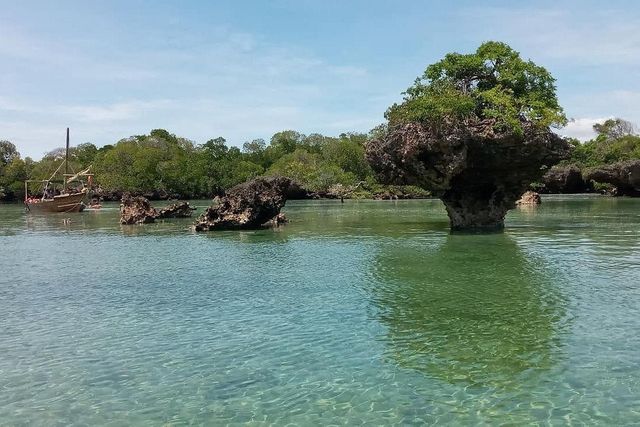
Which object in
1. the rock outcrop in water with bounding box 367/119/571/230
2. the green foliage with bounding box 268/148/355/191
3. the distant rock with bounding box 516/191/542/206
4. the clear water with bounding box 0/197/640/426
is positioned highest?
the green foliage with bounding box 268/148/355/191

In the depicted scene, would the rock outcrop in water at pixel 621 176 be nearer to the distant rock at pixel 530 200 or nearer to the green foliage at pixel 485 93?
the distant rock at pixel 530 200

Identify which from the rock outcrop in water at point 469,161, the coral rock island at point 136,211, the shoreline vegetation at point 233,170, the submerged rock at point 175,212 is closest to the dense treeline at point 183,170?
the shoreline vegetation at point 233,170

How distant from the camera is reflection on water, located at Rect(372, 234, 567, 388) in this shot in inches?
355

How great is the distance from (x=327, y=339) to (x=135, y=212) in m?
32.9

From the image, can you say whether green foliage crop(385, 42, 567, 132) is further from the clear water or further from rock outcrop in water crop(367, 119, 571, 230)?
the clear water

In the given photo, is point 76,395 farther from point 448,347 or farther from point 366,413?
point 448,347

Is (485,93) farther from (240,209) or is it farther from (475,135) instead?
(240,209)

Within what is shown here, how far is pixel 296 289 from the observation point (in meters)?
15.4

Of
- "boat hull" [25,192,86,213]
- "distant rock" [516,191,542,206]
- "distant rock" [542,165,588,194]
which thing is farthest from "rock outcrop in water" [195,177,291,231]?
"distant rock" [542,165,588,194]

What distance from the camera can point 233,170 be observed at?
354 feet

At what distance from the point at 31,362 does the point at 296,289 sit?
7.16 m

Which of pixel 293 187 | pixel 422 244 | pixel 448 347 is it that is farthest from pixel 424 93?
pixel 293 187

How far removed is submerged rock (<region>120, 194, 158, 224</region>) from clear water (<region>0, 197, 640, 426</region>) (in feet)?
62.0

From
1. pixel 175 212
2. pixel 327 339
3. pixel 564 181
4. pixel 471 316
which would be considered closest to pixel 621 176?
pixel 564 181
